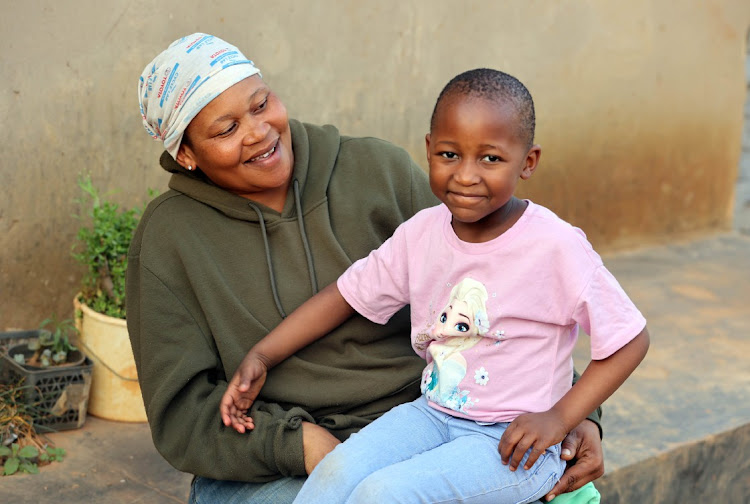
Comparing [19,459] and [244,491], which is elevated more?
[244,491]

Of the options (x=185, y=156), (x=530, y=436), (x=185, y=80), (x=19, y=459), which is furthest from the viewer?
(x=19, y=459)

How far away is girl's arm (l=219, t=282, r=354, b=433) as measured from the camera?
2285 mm

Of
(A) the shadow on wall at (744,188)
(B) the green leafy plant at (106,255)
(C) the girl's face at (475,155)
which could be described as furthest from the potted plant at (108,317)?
(A) the shadow on wall at (744,188)

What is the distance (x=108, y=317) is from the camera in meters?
3.52

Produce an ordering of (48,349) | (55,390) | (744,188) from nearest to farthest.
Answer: (55,390), (48,349), (744,188)

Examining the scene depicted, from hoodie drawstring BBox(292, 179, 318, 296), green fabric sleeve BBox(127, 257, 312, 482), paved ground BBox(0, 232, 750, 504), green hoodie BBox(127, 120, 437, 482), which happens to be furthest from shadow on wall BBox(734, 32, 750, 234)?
green fabric sleeve BBox(127, 257, 312, 482)

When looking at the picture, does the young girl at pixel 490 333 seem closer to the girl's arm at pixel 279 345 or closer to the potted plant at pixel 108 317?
the girl's arm at pixel 279 345

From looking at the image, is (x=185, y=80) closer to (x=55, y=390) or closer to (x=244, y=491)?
A: (x=244, y=491)

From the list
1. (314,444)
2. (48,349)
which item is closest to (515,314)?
(314,444)

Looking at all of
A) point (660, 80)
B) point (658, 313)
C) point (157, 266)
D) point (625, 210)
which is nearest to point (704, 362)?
point (658, 313)

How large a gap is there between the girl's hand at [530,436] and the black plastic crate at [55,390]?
1.95 metres

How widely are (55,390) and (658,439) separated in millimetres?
2184

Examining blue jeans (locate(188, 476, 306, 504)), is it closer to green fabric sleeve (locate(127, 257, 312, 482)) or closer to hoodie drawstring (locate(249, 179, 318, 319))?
green fabric sleeve (locate(127, 257, 312, 482))

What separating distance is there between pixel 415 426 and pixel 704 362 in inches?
104
